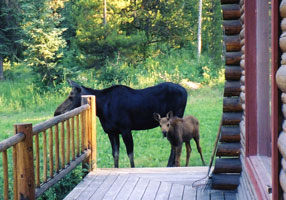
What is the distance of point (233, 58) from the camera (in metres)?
5.87

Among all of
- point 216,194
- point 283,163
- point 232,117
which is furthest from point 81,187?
point 283,163

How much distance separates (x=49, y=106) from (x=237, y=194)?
12181 mm

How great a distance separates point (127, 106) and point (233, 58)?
3.38 meters

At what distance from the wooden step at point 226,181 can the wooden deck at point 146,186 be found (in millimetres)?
69

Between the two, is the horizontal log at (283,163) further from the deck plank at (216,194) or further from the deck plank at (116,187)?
the deck plank at (116,187)

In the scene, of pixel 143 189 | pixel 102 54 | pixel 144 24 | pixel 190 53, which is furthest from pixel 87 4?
pixel 143 189

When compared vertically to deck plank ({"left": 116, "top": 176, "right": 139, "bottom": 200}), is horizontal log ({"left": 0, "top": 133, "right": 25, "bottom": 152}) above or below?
above

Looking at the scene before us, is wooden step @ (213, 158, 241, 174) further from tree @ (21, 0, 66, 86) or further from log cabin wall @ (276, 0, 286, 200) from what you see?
tree @ (21, 0, 66, 86)

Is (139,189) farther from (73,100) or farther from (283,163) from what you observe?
(283,163)

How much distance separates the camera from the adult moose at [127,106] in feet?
28.5

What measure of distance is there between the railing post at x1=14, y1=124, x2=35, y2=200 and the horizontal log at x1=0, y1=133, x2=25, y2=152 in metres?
0.07

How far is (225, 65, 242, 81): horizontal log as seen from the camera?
19.2 feet

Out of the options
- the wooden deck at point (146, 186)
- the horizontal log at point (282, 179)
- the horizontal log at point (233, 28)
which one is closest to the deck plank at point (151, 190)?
the wooden deck at point (146, 186)

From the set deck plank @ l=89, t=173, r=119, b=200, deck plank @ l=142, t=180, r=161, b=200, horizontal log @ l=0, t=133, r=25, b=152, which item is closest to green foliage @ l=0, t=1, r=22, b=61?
deck plank @ l=89, t=173, r=119, b=200
